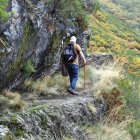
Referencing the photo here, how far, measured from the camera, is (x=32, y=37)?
11.7 metres

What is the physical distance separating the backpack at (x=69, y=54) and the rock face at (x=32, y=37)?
527 millimetres

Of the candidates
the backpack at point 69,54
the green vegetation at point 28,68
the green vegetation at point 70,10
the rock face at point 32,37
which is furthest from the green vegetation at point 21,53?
the green vegetation at point 70,10

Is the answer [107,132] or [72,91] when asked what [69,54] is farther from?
[107,132]

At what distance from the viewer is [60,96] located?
12438 mm

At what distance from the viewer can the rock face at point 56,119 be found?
852 cm

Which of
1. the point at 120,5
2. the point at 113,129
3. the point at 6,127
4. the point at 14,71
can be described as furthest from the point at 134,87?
the point at 120,5

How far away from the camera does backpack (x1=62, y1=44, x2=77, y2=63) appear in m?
12.9

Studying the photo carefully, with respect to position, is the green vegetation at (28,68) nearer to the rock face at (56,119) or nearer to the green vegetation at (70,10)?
the rock face at (56,119)

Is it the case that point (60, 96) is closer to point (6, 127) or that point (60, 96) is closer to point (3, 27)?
point (3, 27)

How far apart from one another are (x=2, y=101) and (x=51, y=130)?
4.04 feet

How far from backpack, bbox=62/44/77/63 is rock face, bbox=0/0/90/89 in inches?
20.8

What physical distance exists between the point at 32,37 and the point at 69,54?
1540mm

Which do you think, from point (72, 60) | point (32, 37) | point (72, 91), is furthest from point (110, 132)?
point (32, 37)

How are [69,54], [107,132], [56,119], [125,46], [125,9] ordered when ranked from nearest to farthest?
[56,119], [107,132], [69,54], [125,46], [125,9]
